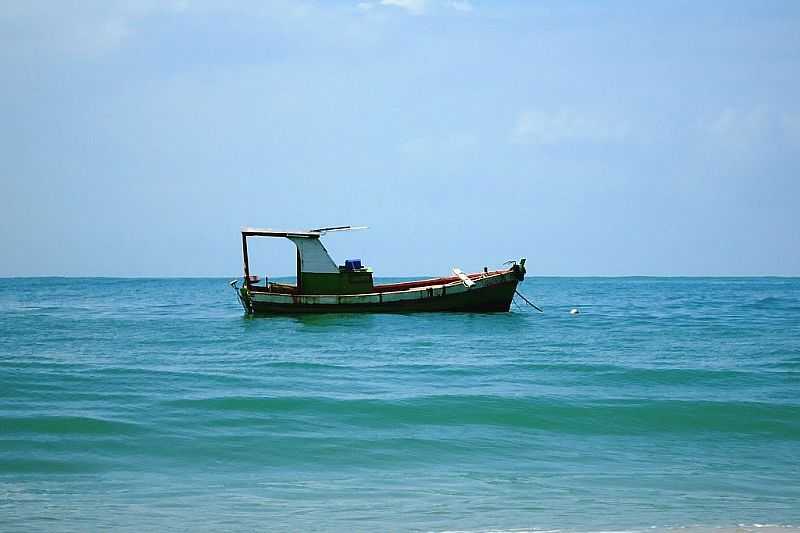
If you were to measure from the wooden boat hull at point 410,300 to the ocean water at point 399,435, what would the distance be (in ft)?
19.9

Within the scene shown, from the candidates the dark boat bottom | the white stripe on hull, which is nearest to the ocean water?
the white stripe on hull

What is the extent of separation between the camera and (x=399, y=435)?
42.7ft

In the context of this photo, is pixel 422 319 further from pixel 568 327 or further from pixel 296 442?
pixel 296 442

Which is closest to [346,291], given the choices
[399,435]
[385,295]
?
[385,295]

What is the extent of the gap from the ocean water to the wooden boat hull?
6069 millimetres

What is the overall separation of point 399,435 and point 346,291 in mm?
20689

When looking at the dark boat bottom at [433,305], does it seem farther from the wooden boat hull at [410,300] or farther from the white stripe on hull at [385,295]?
the white stripe on hull at [385,295]

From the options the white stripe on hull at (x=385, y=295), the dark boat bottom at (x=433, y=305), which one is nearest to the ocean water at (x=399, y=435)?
the white stripe on hull at (x=385, y=295)

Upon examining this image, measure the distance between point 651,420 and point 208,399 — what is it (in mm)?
7728

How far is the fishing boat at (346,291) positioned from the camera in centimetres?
3328

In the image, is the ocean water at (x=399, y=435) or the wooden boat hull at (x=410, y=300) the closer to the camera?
the ocean water at (x=399, y=435)

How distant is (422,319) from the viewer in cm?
3372

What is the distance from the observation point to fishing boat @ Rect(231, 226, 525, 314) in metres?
33.3

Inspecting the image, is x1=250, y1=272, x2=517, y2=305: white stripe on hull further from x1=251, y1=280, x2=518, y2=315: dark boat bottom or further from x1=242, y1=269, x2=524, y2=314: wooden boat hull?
x1=251, y1=280, x2=518, y2=315: dark boat bottom
